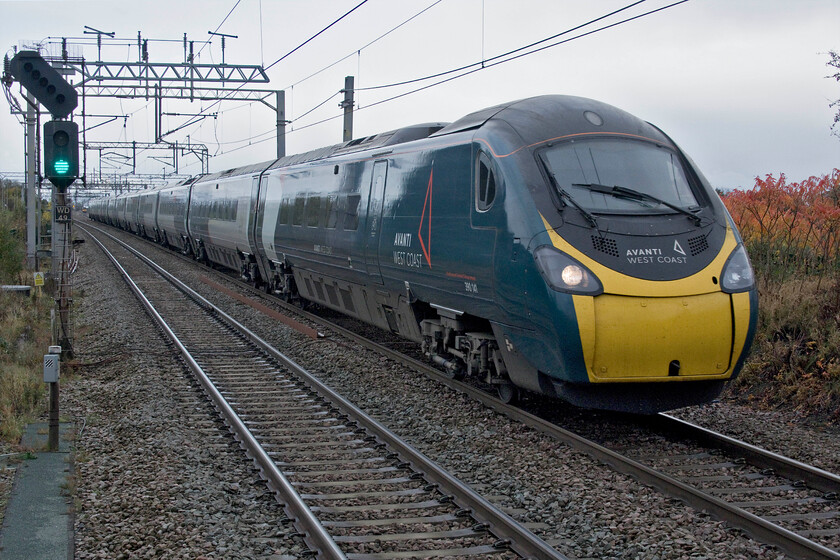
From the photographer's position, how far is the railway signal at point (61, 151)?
32.6ft

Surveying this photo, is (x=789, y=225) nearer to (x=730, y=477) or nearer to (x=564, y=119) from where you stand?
(x=564, y=119)

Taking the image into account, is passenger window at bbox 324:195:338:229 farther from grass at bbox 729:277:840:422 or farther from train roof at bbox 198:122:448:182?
grass at bbox 729:277:840:422

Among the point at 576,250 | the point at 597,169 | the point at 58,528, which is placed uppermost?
the point at 597,169

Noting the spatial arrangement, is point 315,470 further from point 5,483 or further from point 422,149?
point 422,149

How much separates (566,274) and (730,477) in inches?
78.0

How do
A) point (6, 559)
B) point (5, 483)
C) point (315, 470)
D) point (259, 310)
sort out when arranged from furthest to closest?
point (259, 310)
point (315, 470)
point (5, 483)
point (6, 559)

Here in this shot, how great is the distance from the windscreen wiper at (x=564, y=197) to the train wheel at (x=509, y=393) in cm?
212

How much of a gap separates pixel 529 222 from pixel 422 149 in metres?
2.81

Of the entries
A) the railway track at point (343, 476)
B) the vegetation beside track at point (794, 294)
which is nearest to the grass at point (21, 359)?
the railway track at point (343, 476)

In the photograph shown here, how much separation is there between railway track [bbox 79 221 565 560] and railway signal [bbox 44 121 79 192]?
9.52ft

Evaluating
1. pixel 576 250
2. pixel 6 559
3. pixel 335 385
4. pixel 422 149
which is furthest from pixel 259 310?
pixel 6 559

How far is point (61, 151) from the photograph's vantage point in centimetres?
1001

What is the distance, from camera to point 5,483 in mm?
6242

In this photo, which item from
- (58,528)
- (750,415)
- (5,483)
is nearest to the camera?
(58,528)
